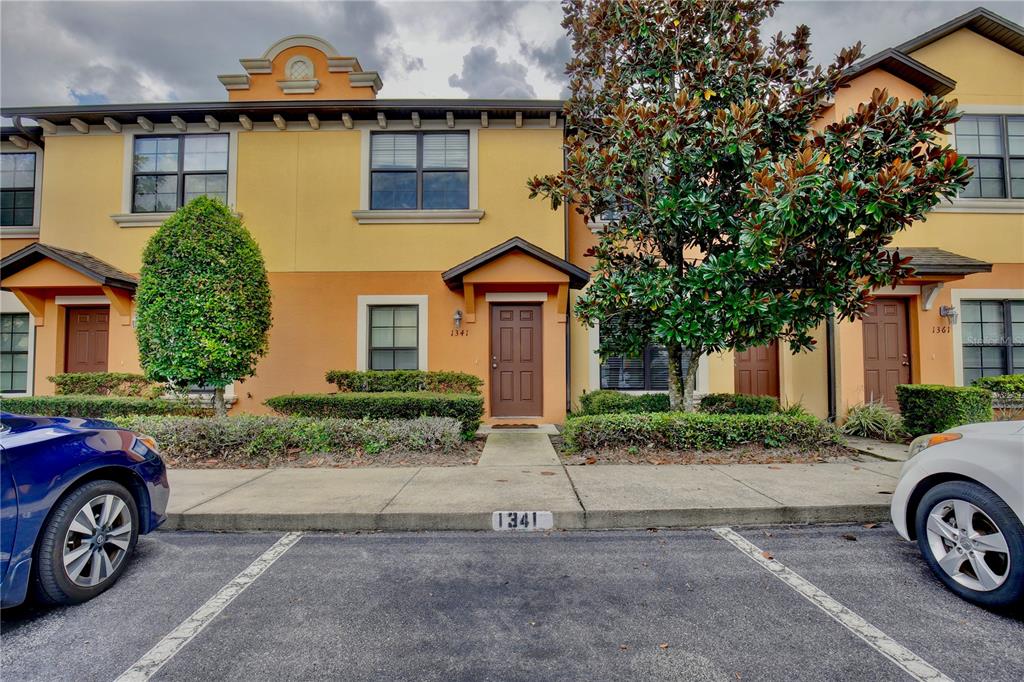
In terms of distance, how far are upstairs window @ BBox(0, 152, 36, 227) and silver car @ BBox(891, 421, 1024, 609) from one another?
51.9 ft

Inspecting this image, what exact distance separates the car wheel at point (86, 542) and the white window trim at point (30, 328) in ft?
32.1

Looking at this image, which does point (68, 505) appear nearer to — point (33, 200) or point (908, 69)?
point (33, 200)

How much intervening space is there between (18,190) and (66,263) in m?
3.54

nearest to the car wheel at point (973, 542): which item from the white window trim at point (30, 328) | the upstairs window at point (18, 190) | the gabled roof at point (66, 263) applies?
the gabled roof at point (66, 263)

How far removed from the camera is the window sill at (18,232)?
10227 mm

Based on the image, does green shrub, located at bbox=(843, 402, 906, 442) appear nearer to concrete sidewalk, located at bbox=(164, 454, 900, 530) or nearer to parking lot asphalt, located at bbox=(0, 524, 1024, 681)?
concrete sidewalk, located at bbox=(164, 454, 900, 530)

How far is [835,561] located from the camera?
339 centimetres

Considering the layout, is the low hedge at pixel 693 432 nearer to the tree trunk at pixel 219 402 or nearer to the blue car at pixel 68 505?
the blue car at pixel 68 505

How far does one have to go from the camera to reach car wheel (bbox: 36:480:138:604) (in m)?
2.64

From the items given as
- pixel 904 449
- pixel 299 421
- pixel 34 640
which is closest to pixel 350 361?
pixel 299 421

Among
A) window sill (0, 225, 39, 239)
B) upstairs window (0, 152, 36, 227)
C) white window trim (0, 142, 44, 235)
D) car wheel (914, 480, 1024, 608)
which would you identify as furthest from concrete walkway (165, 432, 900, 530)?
upstairs window (0, 152, 36, 227)

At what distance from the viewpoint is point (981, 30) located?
9930 millimetres

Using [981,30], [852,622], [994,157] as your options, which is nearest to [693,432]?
[852,622]

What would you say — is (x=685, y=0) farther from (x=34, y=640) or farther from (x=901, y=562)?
(x=34, y=640)
